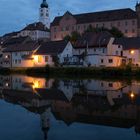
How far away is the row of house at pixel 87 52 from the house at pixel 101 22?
73.2 feet

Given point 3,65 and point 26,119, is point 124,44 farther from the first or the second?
point 26,119

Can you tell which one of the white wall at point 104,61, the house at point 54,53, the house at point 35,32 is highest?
the house at point 35,32

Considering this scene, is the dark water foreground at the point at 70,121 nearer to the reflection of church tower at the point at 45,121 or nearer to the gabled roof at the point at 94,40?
the reflection of church tower at the point at 45,121

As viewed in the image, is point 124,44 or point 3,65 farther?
point 3,65

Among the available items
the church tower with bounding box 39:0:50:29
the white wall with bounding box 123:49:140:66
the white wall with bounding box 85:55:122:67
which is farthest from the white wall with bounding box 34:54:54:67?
the church tower with bounding box 39:0:50:29

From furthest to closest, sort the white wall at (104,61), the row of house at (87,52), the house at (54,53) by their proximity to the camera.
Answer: the house at (54,53) < the row of house at (87,52) < the white wall at (104,61)

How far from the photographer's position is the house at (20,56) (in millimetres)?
66113

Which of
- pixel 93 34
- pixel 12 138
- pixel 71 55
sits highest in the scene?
pixel 93 34

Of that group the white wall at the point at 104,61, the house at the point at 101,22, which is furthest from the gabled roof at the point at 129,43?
→ the house at the point at 101,22

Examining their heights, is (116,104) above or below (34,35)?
below

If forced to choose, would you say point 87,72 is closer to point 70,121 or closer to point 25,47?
point 25,47

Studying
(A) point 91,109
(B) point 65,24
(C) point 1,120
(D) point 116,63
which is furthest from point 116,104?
(B) point 65,24

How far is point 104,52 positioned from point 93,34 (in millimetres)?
5820

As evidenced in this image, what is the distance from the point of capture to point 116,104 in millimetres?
16625
